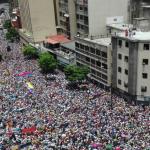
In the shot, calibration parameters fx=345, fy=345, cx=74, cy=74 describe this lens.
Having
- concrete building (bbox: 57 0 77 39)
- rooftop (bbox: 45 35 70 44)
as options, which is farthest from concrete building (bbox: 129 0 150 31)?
rooftop (bbox: 45 35 70 44)

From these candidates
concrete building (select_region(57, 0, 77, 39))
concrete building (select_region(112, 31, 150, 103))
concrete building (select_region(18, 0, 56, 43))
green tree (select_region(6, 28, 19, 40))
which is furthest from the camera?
green tree (select_region(6, 28, 19, 40))

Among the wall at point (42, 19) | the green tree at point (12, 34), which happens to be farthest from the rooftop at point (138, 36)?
the green tree at point (12, 34)

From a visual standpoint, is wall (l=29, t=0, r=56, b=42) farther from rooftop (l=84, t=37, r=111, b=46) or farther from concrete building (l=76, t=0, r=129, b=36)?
rooftop (l=84, t=37, r=111, b=46)

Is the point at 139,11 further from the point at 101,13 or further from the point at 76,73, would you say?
the point at 76,73

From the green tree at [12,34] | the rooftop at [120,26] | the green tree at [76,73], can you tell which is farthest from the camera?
the green tree at [12,34]

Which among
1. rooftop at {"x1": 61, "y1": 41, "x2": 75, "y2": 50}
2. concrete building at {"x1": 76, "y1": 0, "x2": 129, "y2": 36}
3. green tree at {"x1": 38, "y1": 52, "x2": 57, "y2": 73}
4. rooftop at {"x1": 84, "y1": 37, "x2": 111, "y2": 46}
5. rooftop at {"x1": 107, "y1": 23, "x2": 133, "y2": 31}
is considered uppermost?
concrete building at {"x1": 76, "y1": 0, "x2": 129, "y2": 36}

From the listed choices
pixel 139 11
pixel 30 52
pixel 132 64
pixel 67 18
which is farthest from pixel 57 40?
pixel 132 64

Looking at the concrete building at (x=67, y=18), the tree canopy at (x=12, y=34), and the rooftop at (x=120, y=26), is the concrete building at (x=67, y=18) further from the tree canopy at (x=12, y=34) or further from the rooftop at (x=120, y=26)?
the tree canopy at (x=12, y=34)
